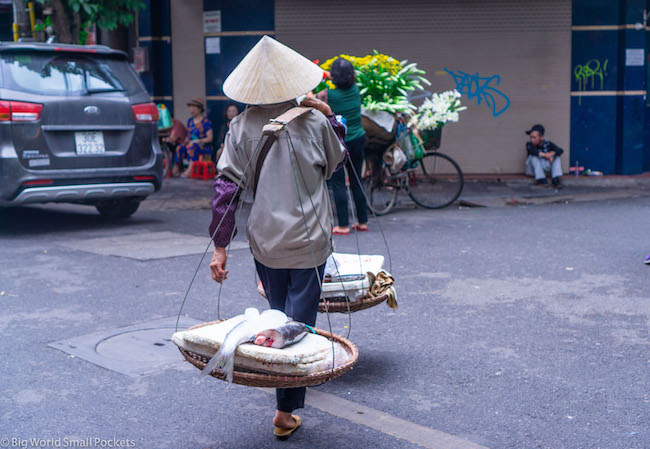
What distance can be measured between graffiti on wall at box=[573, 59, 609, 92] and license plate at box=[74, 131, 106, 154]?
Answer: 921 cm

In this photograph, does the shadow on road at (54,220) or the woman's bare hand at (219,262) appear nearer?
the woman's bare hand at (219,262)

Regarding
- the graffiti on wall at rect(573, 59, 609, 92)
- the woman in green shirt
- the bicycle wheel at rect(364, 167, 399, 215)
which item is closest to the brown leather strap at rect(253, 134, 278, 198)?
the woman in green shirt

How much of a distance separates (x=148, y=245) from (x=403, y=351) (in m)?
4.18

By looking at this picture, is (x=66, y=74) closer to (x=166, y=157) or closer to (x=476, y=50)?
(x=166, y=157)

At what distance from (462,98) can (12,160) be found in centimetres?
894

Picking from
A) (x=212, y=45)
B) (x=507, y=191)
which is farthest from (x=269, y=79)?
(x=212, y=45)

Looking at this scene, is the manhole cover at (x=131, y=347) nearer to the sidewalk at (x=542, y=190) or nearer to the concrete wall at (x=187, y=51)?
the sidewalk at (x=542, y=190)

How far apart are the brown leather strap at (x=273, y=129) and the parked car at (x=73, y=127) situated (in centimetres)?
562

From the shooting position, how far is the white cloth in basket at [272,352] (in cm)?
306

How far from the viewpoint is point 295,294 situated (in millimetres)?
3637

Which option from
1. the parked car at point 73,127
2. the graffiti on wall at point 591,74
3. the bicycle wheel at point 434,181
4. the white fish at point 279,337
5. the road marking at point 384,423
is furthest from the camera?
the graffiti on wall at point 591,74

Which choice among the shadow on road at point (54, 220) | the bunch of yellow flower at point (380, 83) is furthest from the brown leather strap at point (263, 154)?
the bunch of yellow flower at point (380, 83)

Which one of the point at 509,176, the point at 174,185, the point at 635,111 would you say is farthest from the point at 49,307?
the point at 635,111

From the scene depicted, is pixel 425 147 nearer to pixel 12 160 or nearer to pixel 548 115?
pixel 548 115
